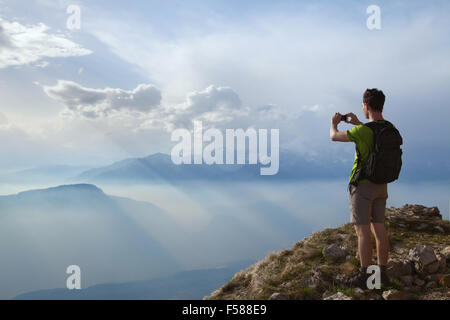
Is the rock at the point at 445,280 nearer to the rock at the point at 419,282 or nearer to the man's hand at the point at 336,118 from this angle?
the rock at the point at 419,282

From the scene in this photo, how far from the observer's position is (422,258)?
23.2ft

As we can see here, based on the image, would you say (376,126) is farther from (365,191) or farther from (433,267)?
(433,267)

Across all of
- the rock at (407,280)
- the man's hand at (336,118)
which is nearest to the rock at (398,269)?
the rock at (407,280)

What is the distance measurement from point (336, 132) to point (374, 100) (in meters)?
0.88

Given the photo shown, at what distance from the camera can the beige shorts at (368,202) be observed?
627cm

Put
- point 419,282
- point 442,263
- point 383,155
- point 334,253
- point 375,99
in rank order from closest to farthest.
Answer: point 383,155
point 375,99
point 419,282
point 442,263
point 334,253

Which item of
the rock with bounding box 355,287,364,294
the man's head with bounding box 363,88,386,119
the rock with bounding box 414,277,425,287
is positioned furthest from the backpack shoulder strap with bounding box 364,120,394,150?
the rock with bounding box 414,277,425,287

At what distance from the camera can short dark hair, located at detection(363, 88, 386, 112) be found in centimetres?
626

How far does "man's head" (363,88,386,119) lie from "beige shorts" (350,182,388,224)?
55.2 inches

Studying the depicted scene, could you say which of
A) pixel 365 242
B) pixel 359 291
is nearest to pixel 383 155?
pixel 365 242

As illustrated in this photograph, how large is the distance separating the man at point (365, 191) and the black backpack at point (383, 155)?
0.31 feet
